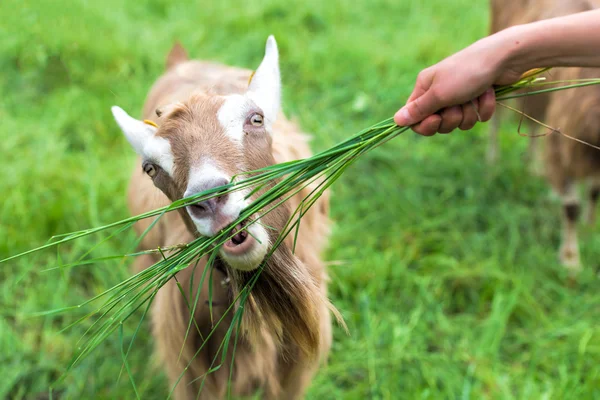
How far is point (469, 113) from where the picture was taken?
1.93m

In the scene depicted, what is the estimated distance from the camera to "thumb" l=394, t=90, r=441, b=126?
6.07ft

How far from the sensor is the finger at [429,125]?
6.26ft

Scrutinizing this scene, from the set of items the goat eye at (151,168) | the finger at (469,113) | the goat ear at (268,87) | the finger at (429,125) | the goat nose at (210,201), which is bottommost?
the finger at (469,113)

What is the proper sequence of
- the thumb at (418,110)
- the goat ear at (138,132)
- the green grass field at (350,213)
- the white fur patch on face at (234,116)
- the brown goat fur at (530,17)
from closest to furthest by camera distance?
the thumb at (418,110) < the white fur patch on face at (234,116) < the goat ear at (138,132) < the green grass field at (350,213) < the brown goat fur at (530,17)

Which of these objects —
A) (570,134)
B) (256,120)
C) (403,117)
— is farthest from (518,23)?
(256,120)

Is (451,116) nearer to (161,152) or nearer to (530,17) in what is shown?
(161,152)

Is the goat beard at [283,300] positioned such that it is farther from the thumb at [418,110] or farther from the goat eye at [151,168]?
the thumb at [418,110]

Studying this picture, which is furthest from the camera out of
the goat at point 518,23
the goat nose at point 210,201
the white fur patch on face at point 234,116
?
the goat at point 518,23

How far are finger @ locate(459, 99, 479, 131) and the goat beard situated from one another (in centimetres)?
75

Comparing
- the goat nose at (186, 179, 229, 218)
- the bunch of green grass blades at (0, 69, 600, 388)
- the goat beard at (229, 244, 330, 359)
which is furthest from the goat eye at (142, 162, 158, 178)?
the goat beard at (229, 244, 330, 359)

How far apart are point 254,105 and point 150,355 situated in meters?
2.03

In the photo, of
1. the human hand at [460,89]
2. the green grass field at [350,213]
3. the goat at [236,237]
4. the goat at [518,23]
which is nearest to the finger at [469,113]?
the human hand at [460,89]

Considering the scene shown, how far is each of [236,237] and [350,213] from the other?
105 inches

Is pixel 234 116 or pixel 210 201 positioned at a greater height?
pixel 234 116
